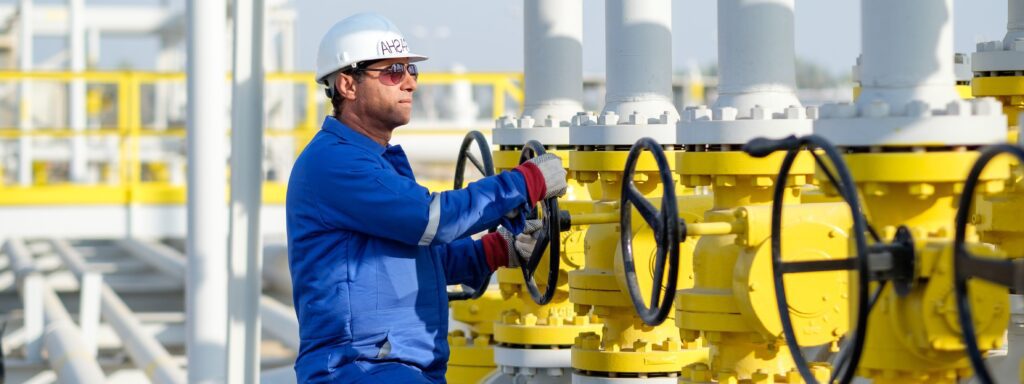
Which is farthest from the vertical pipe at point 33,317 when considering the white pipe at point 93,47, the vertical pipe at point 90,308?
the white pipe at point 93,47

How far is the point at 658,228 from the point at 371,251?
2.03 feet

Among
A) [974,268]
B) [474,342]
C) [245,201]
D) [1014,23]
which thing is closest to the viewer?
[974,268]

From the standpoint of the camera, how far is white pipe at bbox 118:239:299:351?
279 inches

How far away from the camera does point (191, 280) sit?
3.66 meters

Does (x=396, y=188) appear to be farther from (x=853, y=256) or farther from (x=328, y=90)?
(x=853, y=256)

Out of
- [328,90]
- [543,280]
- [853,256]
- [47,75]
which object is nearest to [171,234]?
[47,75]

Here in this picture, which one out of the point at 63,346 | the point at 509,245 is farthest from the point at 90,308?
Answer: the point at 509,245

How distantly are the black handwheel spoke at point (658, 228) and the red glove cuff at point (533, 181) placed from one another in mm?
165

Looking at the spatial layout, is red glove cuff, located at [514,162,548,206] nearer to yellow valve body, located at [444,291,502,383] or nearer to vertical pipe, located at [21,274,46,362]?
yellow valve body, located at [444,291,502,383]

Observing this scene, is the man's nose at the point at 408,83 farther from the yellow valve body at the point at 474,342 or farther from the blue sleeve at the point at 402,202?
the yellow valve body at the point at 474,342

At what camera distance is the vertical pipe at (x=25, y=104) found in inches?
478

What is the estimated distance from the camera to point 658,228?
2.54m

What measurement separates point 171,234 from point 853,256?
6.99 m

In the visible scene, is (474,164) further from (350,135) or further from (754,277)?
(754,277)
